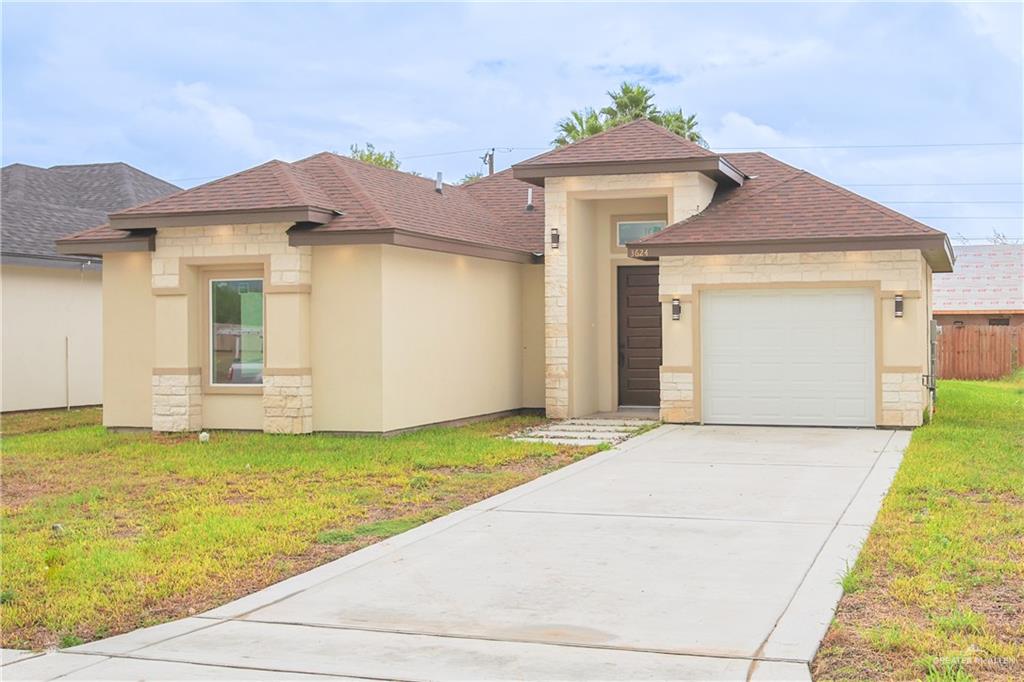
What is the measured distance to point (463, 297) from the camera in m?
18.3

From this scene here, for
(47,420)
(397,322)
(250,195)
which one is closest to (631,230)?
(397,322)

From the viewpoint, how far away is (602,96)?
4028cm

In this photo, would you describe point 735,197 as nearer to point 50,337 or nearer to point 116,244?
point 116,244

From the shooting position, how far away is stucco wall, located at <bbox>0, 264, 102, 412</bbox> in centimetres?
2069

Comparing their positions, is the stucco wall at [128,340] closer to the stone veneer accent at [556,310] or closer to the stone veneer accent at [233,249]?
the stone veneer accent at [233,249]

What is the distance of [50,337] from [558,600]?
1698 cm

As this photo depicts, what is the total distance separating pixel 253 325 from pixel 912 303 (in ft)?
31.6

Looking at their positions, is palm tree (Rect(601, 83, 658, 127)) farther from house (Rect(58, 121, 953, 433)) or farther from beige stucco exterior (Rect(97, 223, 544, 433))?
beige stucco exterior (Rect(97, 223, 544, 433))

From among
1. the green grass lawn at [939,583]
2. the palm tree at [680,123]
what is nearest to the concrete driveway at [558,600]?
the green grass lawn at [939,583]

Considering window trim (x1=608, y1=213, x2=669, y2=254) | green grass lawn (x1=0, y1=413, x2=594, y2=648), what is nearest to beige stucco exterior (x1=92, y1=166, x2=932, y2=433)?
green grass lawn (x1=0, y1=413, x2=594, y2=648)

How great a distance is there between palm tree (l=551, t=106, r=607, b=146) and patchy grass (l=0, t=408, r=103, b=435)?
22.8 m

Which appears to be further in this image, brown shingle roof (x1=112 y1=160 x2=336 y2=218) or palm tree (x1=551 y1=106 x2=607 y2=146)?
palm tree (x1=551 y1=106 x2=607 y2=146)

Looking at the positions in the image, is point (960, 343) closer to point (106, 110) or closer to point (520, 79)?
point (520, 79)

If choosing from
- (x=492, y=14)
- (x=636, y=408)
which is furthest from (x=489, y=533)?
(x=636, y=408)
